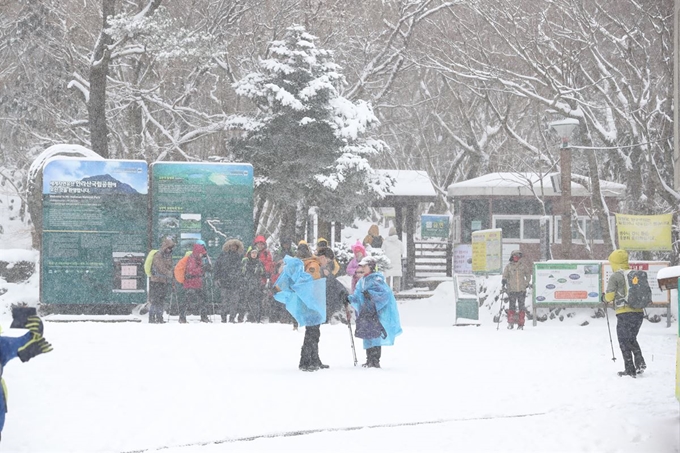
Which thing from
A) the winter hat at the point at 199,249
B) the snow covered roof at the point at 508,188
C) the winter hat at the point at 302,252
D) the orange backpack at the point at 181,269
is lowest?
the orange backpack at the point at 181,269

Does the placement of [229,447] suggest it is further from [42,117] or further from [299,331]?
[42,117]

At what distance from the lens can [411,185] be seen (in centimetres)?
3350

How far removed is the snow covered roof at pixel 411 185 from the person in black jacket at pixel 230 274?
514 inches

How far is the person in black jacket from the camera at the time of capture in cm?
1903

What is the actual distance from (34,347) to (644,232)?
17.8 metres

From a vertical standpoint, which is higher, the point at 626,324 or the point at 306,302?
the point at 306,302

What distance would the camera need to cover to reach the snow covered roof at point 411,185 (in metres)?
32.8

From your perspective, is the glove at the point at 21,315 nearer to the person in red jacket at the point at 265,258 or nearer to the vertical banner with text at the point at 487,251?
the person in red jacket at the point at 265,258

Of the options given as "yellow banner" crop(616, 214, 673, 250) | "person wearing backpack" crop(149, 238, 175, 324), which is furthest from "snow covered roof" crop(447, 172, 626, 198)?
"person wearing backpack" crop(149, 238, 175, 324)

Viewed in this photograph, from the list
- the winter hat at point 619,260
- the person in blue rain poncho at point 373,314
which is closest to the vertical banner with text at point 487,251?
the winter hat at point 619,260

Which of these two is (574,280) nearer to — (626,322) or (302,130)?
(302,130)

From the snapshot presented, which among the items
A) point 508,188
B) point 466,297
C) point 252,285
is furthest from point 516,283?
point 508,188

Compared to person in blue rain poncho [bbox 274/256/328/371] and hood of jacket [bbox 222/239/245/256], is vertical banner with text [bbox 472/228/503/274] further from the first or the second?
person in blue rain poncho [bbox 274/256/328/371]

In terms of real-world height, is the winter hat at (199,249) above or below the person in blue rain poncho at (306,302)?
above
